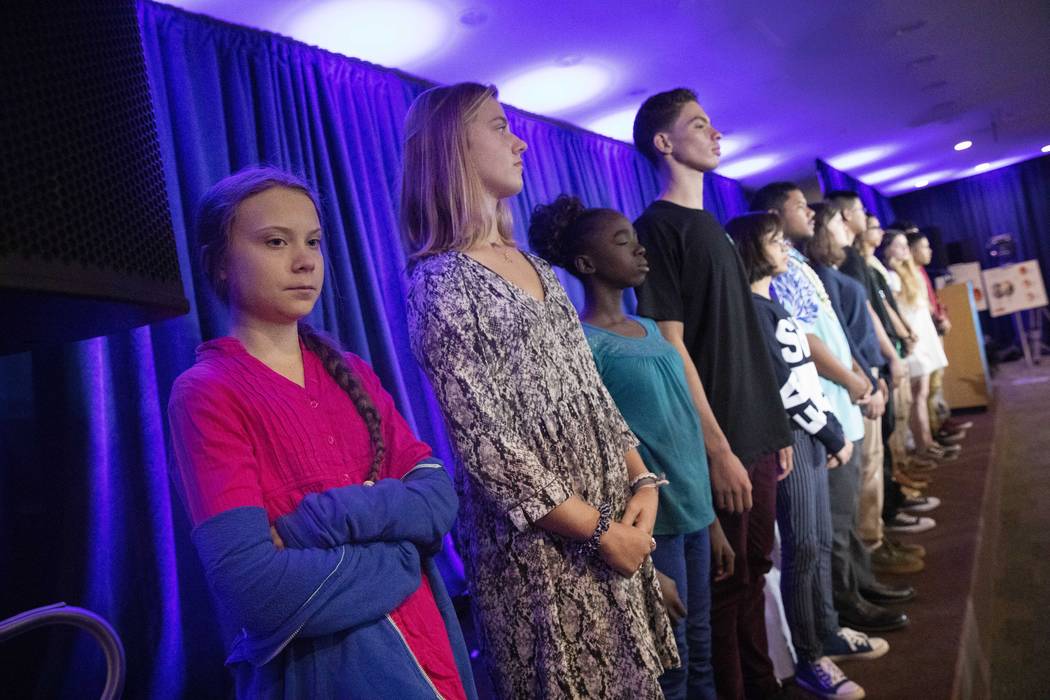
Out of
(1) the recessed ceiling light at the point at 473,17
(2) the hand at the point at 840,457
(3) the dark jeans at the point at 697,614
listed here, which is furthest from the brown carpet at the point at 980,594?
(1) the recessed ceiling light at the point at 473,17

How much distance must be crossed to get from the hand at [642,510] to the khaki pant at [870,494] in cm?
206

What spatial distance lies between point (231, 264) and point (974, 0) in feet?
16.3

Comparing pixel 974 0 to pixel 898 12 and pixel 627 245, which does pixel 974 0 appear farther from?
pixel 627 245

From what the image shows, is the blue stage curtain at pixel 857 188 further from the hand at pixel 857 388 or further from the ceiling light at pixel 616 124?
the hand at pixel 857 388

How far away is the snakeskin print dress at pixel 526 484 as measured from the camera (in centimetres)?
108

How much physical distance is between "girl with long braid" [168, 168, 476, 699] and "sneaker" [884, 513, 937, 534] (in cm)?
292

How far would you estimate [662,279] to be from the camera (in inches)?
67.3

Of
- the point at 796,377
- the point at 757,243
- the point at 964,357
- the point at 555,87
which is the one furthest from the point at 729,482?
the point at 964,357

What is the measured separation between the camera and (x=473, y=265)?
1186 mm

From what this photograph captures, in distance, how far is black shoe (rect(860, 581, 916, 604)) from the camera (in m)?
2.41

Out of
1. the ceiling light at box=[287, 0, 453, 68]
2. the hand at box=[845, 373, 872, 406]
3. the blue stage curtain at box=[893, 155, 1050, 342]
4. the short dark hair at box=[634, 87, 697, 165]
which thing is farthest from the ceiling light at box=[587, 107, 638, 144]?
the blue stage curtain at box=[893, 155, 1050, 342]

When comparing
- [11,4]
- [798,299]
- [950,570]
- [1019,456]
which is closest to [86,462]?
[11,4]

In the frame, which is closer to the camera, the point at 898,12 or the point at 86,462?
the point at 86,462

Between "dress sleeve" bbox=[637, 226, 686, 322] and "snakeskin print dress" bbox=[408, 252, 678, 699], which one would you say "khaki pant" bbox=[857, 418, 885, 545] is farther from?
"snakeskin print dress" bbox=[408, 252, 678, 699]
